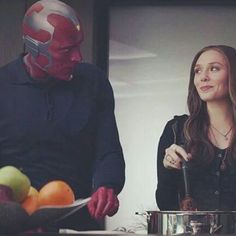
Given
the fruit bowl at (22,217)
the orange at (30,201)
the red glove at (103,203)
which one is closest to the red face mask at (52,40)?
the red glove at (103,203)

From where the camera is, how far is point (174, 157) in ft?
7.02

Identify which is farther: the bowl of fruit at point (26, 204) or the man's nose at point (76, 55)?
the man's nose at point (76, 55)

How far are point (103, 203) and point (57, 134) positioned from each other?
30 centimetres

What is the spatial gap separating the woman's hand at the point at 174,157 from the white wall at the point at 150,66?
0.05 m

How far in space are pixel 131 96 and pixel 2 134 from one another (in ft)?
1.80

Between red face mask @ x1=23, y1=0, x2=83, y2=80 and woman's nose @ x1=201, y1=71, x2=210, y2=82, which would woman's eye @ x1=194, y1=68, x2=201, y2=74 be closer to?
woman's nose @ x1=201, y1=71, x2=210, y2=82

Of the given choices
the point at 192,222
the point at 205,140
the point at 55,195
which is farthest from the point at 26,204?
the point at 205,140

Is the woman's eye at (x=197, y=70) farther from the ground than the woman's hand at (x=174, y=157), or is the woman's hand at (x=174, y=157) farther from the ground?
the woman's eye at (x=197, y=70)

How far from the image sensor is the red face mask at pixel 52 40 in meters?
2.02

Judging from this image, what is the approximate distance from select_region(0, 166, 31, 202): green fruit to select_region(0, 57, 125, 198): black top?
80 cm

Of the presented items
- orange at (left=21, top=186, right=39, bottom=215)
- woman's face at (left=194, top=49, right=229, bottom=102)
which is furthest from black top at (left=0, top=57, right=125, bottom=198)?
orange at (left=21, top=186, right=39, bottom=215)

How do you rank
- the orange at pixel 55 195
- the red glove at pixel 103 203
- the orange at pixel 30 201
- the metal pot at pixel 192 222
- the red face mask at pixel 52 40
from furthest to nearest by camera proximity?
the red face mask at pixel 52 40 < the red glove at pixel 103 203 < the metal pot at pixel 192 222 < the orange at pixel 55 195 < the orange at pixel 30 201

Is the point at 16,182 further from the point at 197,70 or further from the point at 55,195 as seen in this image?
the point at 197,70

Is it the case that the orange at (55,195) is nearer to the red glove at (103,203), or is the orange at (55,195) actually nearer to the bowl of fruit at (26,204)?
the bowl of fruit at (26,204)
